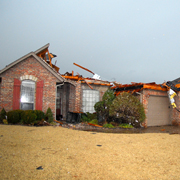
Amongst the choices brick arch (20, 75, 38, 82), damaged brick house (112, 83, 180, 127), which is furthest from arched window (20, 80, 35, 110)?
damaged brick house (112, 83, 180, 127)

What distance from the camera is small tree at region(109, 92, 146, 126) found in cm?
1182

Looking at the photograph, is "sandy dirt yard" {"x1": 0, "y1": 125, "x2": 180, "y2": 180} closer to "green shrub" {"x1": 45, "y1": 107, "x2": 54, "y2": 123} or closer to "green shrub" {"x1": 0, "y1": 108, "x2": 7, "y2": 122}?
"green shrub" {"x1": 0, "y1": 108, "x2": 7, "y2": 122}

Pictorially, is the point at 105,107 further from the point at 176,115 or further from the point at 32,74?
the point at 32,74

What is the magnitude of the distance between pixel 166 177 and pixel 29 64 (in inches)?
453

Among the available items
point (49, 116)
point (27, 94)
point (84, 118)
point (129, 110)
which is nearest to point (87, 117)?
point (84, 118)

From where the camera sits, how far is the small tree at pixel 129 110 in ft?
38.8

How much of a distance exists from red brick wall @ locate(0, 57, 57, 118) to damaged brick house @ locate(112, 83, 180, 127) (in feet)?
19.9

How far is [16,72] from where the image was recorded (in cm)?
1245

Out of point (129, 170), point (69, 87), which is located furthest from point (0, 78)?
point (129, 170)

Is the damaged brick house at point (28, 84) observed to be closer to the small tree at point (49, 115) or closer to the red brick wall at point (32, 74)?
the red brick wall at point (32, 74)

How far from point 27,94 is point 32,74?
1.53 metres

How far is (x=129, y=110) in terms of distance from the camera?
39.0 ft

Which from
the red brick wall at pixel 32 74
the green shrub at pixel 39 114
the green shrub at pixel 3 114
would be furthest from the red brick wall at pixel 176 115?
the green shrub at pixel 3 114

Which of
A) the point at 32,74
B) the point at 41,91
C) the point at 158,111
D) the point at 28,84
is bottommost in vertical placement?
the point at 158,111
